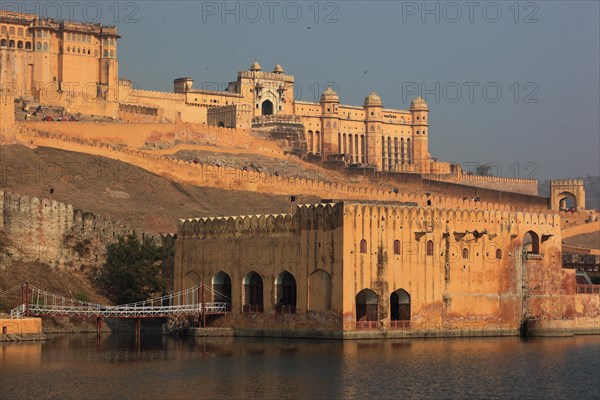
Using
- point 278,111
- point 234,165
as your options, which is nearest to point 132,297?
point 234,165

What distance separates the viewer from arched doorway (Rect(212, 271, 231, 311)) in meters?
50.1

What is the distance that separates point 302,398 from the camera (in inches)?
1346

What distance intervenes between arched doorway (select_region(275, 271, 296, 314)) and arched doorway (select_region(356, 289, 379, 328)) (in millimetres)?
2339

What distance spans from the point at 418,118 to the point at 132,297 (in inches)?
2703

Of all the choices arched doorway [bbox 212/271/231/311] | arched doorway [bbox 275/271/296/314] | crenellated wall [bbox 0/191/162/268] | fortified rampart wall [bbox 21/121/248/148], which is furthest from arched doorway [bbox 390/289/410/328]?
fortified rampart wall [bbox 21/121/248/148]

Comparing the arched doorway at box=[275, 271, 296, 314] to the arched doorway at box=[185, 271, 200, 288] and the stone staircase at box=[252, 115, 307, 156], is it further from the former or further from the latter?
the stone staircase at box=[252, 115, 307, 156]

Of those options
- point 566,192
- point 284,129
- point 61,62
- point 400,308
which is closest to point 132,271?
point 400,308

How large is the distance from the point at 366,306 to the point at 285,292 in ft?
10.2

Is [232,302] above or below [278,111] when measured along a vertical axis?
below

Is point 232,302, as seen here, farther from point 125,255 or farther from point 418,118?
point 418,118

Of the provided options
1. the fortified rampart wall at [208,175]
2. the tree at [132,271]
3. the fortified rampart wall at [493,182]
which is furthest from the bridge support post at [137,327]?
the fortified rampart wall at [493,182]

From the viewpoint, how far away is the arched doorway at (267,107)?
364 feet

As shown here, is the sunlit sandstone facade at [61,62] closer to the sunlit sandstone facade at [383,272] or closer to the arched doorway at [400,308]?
the sunlit sandstone facade at [383,272]

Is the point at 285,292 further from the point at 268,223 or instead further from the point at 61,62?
the point at 61,62
